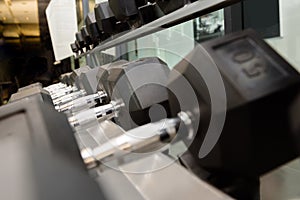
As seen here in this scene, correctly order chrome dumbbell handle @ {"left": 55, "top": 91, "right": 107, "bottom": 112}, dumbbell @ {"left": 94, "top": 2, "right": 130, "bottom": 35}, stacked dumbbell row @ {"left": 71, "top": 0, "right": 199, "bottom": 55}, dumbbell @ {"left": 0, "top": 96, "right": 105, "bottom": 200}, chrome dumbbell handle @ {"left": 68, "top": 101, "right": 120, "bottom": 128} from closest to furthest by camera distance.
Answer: dumbbell @ {"left": 0, "top": 96, "right": 105, "bottom": 200}, chrome dumbbell handle @ {"left": 68, "top": 101, "right": 120, "bottom": 128}, chrome dumbbell handle @ {"left": 55, "top": 91, "right": 107, "bottom": 112}, stacked dumbbell row @ {"left": 71, "top": 0, "right": 199, "bottom": 55}, dumbbell @ {"left": 94, "top": 2, "right": 130, "bottom": 35}

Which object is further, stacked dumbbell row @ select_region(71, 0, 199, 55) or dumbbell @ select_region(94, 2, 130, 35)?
dumbbell @ select_region(94, 2, 130, 35)

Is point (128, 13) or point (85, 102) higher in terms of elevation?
point (128, 13)

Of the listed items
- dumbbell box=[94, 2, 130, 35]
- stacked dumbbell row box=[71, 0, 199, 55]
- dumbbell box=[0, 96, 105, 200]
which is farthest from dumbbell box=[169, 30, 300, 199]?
dumbbell box=[94, 2, 130, 35]

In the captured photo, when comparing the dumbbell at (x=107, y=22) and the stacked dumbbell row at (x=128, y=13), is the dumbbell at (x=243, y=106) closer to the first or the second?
the stacked dumbbell row at (x=128, y=13)

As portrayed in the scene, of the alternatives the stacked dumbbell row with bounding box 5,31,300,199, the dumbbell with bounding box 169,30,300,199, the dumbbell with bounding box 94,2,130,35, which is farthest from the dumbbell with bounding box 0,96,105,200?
the dumbbell with bounding box 94,2,130,35

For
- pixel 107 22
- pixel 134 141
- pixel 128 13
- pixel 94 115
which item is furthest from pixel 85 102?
pixel 107 22

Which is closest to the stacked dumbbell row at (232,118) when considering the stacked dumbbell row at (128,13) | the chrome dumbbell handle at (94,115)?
the chrome dumbbell handle at (94,115)

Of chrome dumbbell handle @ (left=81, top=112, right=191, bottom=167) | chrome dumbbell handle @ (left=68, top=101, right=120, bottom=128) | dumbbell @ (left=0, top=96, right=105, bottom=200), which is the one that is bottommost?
chrome dumbbell handle @ (left=68, top=101, right=120, bottom=128)

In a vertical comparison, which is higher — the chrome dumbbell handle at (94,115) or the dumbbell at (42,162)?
the dumbbell at (42,162)

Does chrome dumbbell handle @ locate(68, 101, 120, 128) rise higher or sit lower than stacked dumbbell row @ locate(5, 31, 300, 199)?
lower

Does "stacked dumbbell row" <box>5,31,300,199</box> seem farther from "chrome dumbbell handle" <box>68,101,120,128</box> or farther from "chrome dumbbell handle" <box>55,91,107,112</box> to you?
"chrome dumbbell handle" <box>55,91,107,112</box>

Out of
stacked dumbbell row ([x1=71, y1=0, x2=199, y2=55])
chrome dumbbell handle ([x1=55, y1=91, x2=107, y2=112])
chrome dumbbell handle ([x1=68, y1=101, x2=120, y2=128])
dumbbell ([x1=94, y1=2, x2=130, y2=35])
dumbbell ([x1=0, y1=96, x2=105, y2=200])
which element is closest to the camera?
dumbbell ([x1=0, y1=96, x2=105, y2=200])

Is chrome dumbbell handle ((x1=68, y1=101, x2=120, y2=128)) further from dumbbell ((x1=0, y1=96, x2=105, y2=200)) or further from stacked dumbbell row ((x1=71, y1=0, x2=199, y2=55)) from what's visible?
stacked dumbbell row ((x1=71, y1=0, x2=199, y2=55))

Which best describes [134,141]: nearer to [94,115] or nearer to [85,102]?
[94,115]
